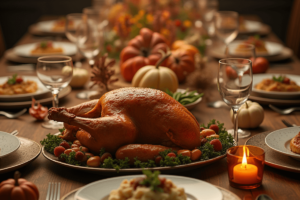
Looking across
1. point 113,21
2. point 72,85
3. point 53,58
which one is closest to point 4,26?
point 113,21

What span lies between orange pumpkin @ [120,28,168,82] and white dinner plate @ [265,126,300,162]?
1.27 meters

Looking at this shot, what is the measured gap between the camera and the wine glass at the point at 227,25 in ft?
9.93

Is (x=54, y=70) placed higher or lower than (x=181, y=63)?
higher

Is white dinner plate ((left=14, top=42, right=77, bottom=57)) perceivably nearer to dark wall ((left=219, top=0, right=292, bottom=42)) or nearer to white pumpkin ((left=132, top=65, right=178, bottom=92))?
white pumpkin ((left=132, top=65, right=178, bottom=92))

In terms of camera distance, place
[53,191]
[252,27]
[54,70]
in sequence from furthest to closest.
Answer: [252,27] < [54,70] < [53,191]

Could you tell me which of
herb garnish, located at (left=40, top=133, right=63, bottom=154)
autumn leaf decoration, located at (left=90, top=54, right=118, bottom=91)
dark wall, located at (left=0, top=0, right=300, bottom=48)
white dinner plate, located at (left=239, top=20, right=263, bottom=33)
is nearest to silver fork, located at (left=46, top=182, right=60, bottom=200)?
herb garnish, located at (left=40, top=133, right=63, bottom=154)

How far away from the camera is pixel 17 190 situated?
3.40ft

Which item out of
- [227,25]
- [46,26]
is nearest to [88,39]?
[227,25]

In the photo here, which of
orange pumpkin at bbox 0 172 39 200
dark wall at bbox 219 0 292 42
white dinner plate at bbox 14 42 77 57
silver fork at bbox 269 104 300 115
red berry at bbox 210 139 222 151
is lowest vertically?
dark wall at bbox 219 0 292 42

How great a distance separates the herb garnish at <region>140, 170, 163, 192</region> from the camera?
0.94 metres

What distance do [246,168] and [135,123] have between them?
43 centimetres

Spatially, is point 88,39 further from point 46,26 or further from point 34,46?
point 46,26

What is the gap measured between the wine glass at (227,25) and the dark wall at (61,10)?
13.8 ft

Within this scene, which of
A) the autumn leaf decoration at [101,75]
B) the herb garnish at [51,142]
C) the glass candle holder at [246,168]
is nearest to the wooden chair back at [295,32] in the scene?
the autumn leaf decoration at [101,75]
